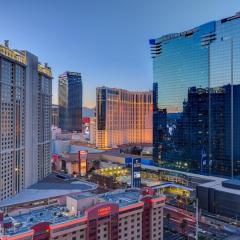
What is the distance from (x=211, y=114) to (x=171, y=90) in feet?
70.9

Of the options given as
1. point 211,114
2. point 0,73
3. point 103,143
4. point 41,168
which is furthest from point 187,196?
point 103,143

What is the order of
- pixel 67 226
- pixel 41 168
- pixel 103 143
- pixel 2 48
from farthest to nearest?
pixel 103 143 < pixel 41 168 < pixel 2 48 < pixel 67 226

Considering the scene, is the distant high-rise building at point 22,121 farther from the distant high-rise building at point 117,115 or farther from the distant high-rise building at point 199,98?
the distant high-rise building at point 117,115

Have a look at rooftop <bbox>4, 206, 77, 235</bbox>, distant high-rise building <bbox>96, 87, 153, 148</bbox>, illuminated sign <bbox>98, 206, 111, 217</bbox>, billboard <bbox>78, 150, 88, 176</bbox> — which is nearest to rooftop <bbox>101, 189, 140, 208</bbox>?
illuminated sign <bbox>98, 206, 111, 217</bbox>

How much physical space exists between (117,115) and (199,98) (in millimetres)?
84111

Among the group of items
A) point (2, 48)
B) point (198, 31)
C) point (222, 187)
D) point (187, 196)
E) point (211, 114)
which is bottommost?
point (187, 196)

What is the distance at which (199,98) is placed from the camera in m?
106

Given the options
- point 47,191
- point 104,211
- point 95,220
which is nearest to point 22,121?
point 47,191

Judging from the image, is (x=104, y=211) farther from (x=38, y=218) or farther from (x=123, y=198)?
(x=38, y=218)

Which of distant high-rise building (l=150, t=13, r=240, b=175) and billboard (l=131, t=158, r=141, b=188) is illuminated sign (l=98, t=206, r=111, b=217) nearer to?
billboard (l=131, t=158, r=141, b=188)

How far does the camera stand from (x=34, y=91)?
88.2 metres

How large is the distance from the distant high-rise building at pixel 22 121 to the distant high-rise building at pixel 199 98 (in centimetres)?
4593

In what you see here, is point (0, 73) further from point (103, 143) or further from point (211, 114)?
point (103, 143)

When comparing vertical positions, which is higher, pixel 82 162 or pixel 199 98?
pixel 199 98
